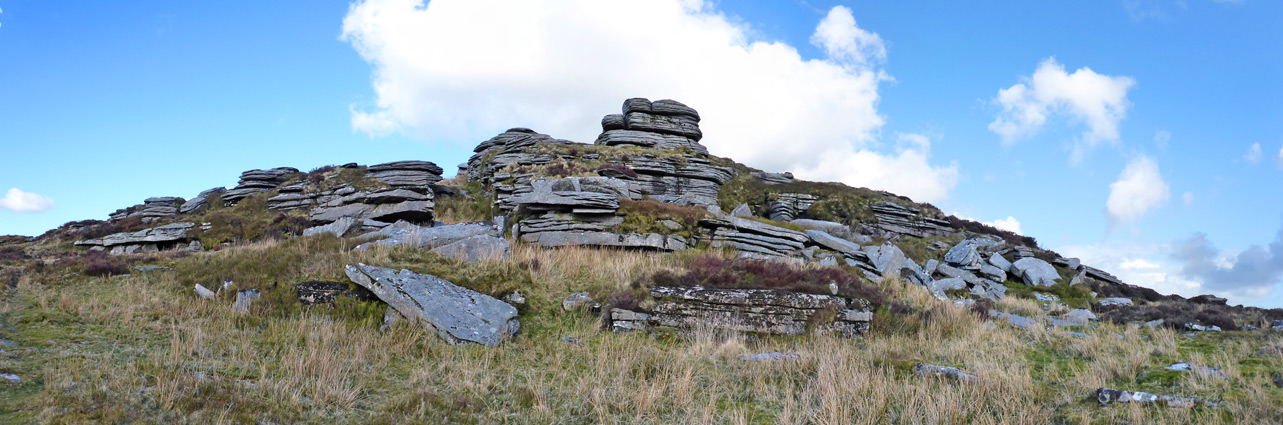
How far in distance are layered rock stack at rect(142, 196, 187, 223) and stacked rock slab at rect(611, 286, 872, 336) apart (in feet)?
127

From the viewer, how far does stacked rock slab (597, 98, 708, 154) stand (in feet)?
136

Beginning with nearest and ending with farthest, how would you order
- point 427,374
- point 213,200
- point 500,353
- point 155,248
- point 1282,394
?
point 1282,394
point 427,374
point 500,353
point 155,248
point 213,200

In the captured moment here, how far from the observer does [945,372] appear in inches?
320

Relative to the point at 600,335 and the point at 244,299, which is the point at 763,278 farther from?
the point at 244,299

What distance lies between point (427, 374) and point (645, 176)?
89.4 ft

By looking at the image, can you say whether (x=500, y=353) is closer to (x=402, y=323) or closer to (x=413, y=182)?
(x=402, y=323)

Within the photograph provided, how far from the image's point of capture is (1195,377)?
7.59m

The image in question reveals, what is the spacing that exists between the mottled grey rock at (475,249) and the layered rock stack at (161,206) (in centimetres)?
3241

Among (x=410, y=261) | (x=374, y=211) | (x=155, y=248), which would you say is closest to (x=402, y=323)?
(x=410, y=261)

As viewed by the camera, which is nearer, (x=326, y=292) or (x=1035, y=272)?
(x=326, y=292)

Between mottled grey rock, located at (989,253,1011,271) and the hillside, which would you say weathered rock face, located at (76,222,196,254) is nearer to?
the hillside

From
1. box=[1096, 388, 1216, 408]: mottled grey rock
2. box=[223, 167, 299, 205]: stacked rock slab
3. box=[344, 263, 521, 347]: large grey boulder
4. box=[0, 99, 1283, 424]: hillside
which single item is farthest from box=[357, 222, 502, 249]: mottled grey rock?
box=[223, 167, 299, 205]: stacked rock slab

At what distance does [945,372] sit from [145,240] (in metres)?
34.0

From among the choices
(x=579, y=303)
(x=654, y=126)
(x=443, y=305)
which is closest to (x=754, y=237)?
(x=579, y=303)
